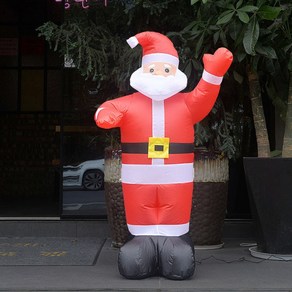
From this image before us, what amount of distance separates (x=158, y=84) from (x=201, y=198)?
6.22 ft

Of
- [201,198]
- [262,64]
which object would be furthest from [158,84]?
[201,198]

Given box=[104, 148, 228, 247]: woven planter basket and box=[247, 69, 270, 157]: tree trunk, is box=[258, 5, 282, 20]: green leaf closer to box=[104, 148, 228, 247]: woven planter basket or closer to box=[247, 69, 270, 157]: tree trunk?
box=[247, 69, 270, 157]: tree trunk

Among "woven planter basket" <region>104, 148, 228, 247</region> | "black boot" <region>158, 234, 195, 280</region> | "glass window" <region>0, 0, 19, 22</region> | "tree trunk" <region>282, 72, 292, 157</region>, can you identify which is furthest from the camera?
"glass window" <region>0, 0, 19, 22</region>

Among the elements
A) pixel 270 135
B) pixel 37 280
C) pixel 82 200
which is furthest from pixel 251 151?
pixel 37 280

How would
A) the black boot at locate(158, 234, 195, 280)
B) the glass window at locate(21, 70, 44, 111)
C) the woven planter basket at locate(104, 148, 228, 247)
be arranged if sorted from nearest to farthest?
the black boot at locate(158, 234, 195, 280)
the woven planter basket at locate(104, 148, 228, 247)
the glass window at locate(21, 70, 44, 111)

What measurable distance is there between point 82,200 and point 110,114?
301 cm

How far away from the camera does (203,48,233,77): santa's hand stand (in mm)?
5582

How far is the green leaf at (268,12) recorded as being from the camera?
18.8ft

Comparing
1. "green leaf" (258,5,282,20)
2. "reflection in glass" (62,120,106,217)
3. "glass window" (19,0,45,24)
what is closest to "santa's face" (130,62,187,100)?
"green leaf" (258,5,282,20)

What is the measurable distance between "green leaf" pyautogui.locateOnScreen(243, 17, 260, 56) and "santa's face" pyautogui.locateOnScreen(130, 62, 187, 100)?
65cm

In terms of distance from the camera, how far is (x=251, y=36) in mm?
5789

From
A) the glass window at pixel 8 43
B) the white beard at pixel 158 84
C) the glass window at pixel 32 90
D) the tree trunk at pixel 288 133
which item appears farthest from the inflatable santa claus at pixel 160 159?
the glass window at pixel 32 90

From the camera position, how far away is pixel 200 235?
7195 millimetres

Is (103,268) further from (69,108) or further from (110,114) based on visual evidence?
(69,108)
